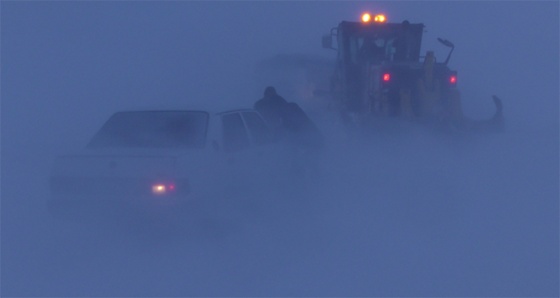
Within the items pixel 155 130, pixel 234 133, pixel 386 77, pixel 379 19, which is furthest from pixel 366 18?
pixel 155 130

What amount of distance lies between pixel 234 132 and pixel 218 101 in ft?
30.0

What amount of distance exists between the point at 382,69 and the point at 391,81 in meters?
0.28

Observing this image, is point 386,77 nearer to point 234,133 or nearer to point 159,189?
point 234,133

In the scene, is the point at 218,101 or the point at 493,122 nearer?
the point at 493,122

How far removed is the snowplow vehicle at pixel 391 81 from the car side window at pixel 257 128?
3595 millimetres

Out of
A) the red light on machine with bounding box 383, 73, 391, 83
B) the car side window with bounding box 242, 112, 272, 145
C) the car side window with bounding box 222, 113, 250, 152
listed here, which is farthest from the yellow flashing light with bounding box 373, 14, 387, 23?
the car side window with bounding box 222, 113, 250, 152

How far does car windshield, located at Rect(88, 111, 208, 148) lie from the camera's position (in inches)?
343

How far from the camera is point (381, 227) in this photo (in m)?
9.19

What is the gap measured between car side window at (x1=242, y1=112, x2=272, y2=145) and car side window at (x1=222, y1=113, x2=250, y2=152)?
0.66 feet

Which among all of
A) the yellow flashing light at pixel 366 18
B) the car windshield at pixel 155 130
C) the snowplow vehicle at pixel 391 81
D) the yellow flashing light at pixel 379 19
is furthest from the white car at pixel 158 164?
the yellow flashing light at pixel 379 19

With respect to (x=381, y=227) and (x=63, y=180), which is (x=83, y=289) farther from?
(x=381, y=227)

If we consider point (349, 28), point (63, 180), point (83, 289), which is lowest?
point (83, 289)

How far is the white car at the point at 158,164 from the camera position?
786 centimetres

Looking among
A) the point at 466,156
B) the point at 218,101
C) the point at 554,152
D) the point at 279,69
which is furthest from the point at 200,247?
the point at 279,69
